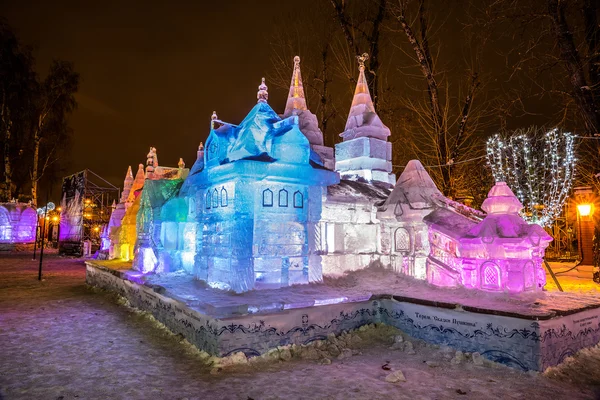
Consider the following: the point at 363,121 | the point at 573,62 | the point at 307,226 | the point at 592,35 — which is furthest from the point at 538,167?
the point at 307,226

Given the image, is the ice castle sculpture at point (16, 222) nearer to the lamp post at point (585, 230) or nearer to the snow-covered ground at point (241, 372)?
the snow-covered ground at point (241, 372)

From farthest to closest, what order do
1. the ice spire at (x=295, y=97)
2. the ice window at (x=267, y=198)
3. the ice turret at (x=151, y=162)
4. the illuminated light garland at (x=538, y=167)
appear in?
1. the illuminated light garland at (x=538, y=167)
2. the ice turret at (x=151, y=162)
3. the ice spire at (x=295, y=97)
4. the ice window at (x=267, y=198)

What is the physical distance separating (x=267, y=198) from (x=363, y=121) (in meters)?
6.54

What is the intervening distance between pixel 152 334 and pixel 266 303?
2.66 meters

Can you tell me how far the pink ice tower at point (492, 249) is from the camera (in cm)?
774

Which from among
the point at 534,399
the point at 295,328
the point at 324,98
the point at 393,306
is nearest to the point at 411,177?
the point at 393,306

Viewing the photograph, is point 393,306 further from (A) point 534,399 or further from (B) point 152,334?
(B) point 152,334

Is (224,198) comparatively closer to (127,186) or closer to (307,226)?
(307,226)

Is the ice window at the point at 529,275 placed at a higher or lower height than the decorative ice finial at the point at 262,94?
lower

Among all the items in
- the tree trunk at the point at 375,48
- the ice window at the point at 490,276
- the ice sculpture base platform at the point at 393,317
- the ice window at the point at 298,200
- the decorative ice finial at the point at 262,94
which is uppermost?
the tree trunk at the point at 375,48

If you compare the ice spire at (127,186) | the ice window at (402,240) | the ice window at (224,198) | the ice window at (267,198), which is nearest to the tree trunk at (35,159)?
the ice spire at (127,186)

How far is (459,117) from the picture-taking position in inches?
752

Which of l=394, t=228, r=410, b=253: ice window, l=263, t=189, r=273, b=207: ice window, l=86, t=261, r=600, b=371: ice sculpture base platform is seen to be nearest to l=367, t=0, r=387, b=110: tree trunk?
l=394, t=228, r=410, b=253: ice window

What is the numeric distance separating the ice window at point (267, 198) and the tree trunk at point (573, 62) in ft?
33.5
